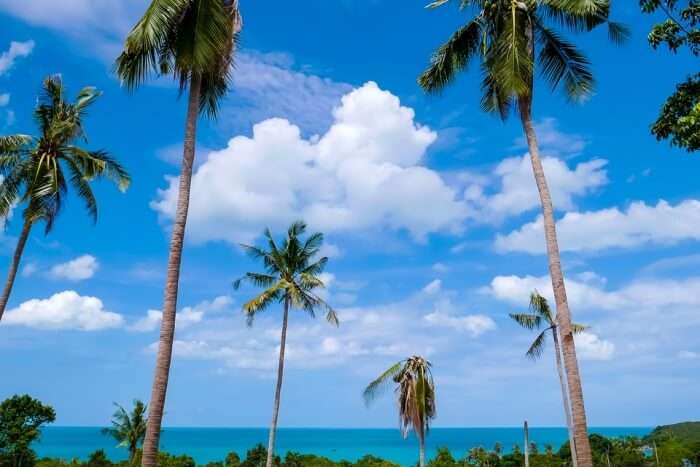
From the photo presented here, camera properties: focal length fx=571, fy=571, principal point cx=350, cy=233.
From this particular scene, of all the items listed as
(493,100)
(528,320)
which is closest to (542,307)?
(528,320)

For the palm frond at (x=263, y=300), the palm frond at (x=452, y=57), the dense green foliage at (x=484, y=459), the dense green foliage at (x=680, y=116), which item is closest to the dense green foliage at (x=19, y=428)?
the dense green foliage at (x=484, y=459)

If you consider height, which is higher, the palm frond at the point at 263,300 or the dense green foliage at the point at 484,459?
the palm frond at the point at 263,300

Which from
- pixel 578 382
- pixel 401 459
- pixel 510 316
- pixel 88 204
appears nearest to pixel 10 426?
pixel 88 204

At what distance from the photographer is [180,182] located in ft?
33.4

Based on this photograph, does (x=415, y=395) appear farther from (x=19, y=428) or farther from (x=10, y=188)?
(x=19, y=428)

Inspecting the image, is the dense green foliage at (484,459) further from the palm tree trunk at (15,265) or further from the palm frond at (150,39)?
the palm frond at (150,39)

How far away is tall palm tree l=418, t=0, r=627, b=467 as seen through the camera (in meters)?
10.6

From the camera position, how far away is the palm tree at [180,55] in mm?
9500

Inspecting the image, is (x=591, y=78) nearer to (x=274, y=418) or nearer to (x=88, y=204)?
(x=88, y=204)

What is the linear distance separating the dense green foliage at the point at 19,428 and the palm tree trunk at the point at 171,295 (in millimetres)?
35204

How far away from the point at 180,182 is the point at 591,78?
8.99m

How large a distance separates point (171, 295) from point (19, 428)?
37.4 m

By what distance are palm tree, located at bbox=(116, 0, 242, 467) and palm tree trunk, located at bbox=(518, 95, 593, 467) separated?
6.33 m

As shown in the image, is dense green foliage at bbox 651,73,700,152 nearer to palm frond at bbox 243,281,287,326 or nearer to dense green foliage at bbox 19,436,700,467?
palm frond at bbox 243,281,287,326
